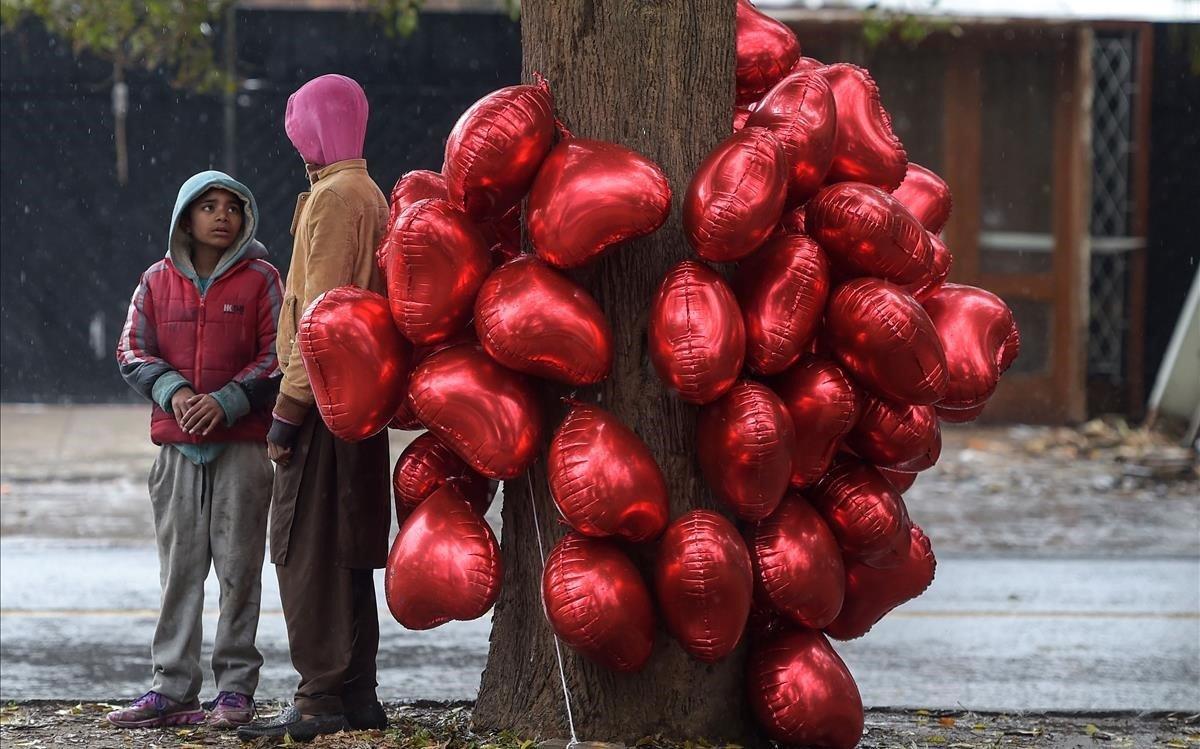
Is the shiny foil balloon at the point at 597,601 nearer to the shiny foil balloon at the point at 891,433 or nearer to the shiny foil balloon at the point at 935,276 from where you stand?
the shiny foil balloon at the point at 891,433

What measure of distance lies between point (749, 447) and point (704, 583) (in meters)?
0.34

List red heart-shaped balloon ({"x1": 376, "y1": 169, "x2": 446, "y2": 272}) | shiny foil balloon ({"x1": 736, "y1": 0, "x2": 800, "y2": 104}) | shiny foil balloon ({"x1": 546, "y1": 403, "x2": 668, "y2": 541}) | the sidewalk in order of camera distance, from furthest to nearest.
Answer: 1. the sidewalk
2. shiny foil balloon ({"x1": 736, "y1": 0, "x2": 800, "y2": 104})
3. red heart-shaped balloon ({"x1": 376, "y1": 169, "x2": 446, "y2": 272})
4. shiny foil balloon ({"x1": 546, "y1": 403, "x2": 668, "y2": 541})

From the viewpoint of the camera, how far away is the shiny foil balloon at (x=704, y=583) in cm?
355

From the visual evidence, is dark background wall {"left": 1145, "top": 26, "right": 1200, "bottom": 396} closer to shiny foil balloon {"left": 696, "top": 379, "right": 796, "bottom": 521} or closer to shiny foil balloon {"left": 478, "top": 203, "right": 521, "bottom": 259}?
shiny foil balloon {"left": 478, "top": 203, "right": 521, "bottom": 259}

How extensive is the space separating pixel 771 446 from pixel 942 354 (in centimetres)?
51

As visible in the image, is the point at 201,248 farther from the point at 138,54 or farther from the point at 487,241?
the point at 138,54

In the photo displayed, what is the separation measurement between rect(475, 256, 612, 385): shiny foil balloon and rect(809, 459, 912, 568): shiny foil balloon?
73cm

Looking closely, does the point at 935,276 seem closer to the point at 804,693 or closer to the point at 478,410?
the point at 804,693

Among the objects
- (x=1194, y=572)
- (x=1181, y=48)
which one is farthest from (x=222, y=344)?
(x=1181, y=48)

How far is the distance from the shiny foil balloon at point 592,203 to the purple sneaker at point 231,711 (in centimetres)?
178

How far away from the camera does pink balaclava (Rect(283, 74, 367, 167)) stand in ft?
14.0

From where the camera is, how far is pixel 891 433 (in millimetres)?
3885

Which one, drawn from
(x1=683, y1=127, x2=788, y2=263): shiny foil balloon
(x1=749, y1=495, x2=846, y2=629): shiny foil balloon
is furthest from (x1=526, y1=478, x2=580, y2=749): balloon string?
(x1=683, y1=127, x2=788, y2=263): shiny foil balloon

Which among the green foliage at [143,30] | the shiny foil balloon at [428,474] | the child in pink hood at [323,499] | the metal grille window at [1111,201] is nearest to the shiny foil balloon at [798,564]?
the shiny foil balloon at [428,474]
